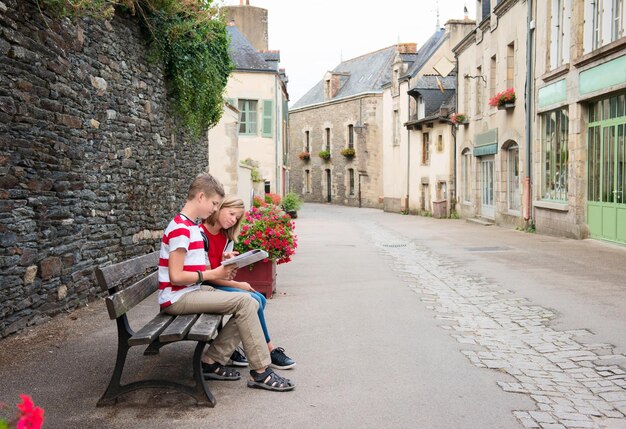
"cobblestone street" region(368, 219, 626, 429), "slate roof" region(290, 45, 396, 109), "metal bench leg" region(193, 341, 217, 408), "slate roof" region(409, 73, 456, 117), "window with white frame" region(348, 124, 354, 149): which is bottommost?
"cobblestone street" region(368, 219, 626, 429)

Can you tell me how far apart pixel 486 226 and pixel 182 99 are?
13676 mm

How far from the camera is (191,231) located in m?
4.53

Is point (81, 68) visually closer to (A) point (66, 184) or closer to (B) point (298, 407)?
(A) point (66, 184)

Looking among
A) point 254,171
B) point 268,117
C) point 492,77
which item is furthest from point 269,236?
point 268,117

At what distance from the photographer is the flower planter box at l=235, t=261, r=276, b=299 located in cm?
824

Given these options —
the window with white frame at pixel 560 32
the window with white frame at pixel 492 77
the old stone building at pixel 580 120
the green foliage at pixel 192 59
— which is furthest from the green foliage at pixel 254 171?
the green foliage at pixel 192 59

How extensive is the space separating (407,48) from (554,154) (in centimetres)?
2396

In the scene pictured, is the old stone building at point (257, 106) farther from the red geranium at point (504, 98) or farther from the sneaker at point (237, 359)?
the sneaker at point (237, 359)

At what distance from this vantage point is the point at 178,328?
164 inches

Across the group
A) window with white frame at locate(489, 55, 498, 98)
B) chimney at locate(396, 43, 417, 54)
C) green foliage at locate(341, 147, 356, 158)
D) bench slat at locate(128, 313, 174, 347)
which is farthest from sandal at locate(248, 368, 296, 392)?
green foliage at locate(341, 147, 356, 158)

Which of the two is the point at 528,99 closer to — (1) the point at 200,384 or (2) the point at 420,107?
(2) the point at 420,107

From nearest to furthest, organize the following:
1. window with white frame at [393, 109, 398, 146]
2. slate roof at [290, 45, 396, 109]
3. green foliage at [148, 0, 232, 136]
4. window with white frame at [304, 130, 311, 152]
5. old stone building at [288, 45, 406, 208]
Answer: green foliage at [148, 0, 232, 136] → window with white frame at [393, 109, 398, 146] → old stone building at [288, 45, 406, 208] → slate roof at [290, 45, 396, 109] → window with white frame at [304, 130, 311, 152]

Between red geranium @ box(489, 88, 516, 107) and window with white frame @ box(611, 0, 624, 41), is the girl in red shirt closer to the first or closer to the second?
window with white frame @ box(611, 0, 624, 41)

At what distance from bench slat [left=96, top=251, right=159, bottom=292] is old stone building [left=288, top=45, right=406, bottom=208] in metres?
36.5
